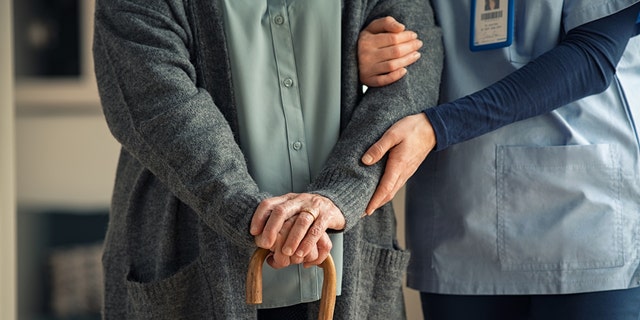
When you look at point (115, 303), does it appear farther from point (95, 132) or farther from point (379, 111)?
point (95, 132)

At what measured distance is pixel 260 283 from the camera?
1120 mm

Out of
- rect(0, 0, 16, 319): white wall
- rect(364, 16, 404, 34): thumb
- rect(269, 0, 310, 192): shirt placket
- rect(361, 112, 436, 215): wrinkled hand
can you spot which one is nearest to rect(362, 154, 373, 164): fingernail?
rect(361, 112, 436, 215): wrinkled hand

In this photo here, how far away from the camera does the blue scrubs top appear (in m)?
1.33

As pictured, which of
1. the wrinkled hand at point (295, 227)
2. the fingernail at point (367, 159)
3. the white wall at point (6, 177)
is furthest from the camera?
the white wall at point (6, 177)

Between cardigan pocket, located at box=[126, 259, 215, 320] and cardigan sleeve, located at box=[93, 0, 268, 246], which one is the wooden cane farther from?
cardigan pocket, located at box=[126, 259, 215, 320]

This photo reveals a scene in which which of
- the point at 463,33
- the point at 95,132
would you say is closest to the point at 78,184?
the point at 95,132

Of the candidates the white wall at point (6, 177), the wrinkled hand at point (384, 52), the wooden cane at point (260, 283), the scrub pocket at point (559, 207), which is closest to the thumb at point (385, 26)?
the wrinkled hand at point (384, 52)

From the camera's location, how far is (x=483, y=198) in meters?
1.38

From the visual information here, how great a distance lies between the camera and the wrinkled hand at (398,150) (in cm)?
123

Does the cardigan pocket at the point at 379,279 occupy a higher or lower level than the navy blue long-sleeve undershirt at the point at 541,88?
lower

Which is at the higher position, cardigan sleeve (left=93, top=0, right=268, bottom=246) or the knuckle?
cardigan sleeve (left=93, top=0, right=268, bottom=246)

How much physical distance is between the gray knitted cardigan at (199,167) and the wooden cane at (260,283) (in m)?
0.03

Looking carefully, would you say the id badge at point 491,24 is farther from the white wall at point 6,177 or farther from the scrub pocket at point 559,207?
the white wall at point 6,177

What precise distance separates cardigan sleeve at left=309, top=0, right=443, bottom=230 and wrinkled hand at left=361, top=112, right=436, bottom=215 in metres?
0.01
